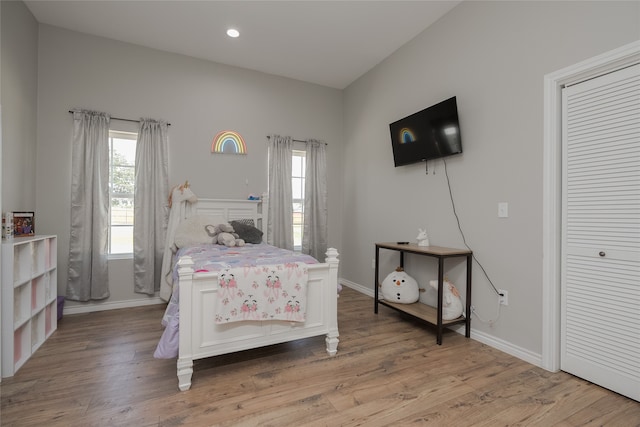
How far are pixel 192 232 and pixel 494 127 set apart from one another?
3152mm

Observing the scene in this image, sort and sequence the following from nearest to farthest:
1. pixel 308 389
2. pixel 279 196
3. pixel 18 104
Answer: pixel 308 389, pixel 18 104, pixel 279 196

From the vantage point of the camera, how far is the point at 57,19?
309cm

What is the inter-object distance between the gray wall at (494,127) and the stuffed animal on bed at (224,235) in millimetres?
1828

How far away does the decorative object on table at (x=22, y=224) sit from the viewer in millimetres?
2532

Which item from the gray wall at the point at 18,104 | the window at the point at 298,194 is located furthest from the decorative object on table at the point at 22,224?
the window at the point at 298,194

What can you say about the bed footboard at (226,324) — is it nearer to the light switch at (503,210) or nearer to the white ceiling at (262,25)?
the light switch at (503,210)

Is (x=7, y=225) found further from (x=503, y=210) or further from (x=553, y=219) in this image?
(x=553, y=219)

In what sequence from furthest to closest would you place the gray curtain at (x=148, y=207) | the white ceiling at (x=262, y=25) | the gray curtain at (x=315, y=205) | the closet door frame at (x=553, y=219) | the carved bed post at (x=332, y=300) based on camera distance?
1. the gray curtain at (x=315, y=205)
2. the gray curtain at (x=148, y=207)
3. the white ceiling at (x=262, y=25)
4. the carved bed post at (x=332, y=300)
5. the closet door frame at (x=553, y=219)

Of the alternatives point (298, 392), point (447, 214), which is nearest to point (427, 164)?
point (447, 214)

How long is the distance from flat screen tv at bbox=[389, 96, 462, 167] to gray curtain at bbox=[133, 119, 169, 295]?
275cm

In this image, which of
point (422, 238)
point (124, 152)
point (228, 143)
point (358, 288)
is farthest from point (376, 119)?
point (124, 152)

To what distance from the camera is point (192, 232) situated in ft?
11.1

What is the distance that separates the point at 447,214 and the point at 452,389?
1.56 metres

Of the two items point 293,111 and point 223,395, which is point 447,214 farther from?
point 293,111
